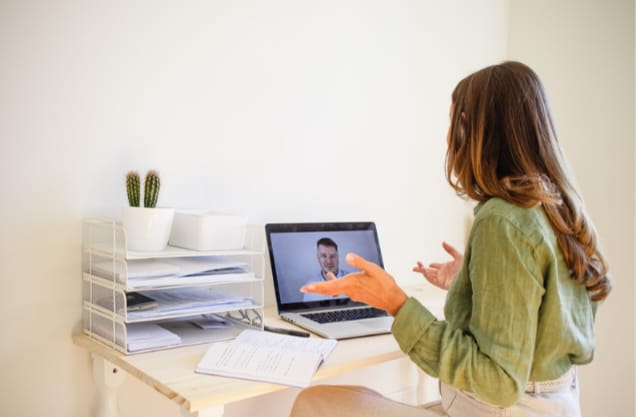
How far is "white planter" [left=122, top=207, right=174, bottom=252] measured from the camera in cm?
116

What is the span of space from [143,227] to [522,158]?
0.76m

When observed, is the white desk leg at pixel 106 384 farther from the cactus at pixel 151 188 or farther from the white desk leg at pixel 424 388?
the white desk leg at pixel 424 388

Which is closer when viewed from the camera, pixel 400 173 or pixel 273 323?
pixel 273 323

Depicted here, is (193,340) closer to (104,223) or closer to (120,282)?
(120,282)

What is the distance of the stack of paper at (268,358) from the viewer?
3.27 feet

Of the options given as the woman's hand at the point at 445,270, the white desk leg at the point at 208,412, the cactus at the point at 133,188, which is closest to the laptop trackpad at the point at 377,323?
the woman's hand at the point at 445,270

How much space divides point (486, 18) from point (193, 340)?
1813 millimetres

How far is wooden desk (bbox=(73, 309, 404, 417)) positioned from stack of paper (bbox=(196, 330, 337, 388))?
18 millimetres

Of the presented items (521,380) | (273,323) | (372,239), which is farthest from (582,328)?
(372,239)

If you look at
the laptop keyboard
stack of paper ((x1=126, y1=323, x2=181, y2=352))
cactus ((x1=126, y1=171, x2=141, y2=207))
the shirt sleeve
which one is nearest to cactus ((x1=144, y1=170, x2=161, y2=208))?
cactus ((x1=126, y1=171, x2=141, y2=207))

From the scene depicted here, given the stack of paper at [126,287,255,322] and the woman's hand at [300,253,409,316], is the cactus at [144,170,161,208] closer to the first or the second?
the stack of paper at [126,287,255,322]

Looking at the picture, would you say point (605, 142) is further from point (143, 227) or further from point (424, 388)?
point (143, 227)

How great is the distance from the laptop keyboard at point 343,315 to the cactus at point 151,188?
1.69 ft

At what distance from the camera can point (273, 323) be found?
141cm
